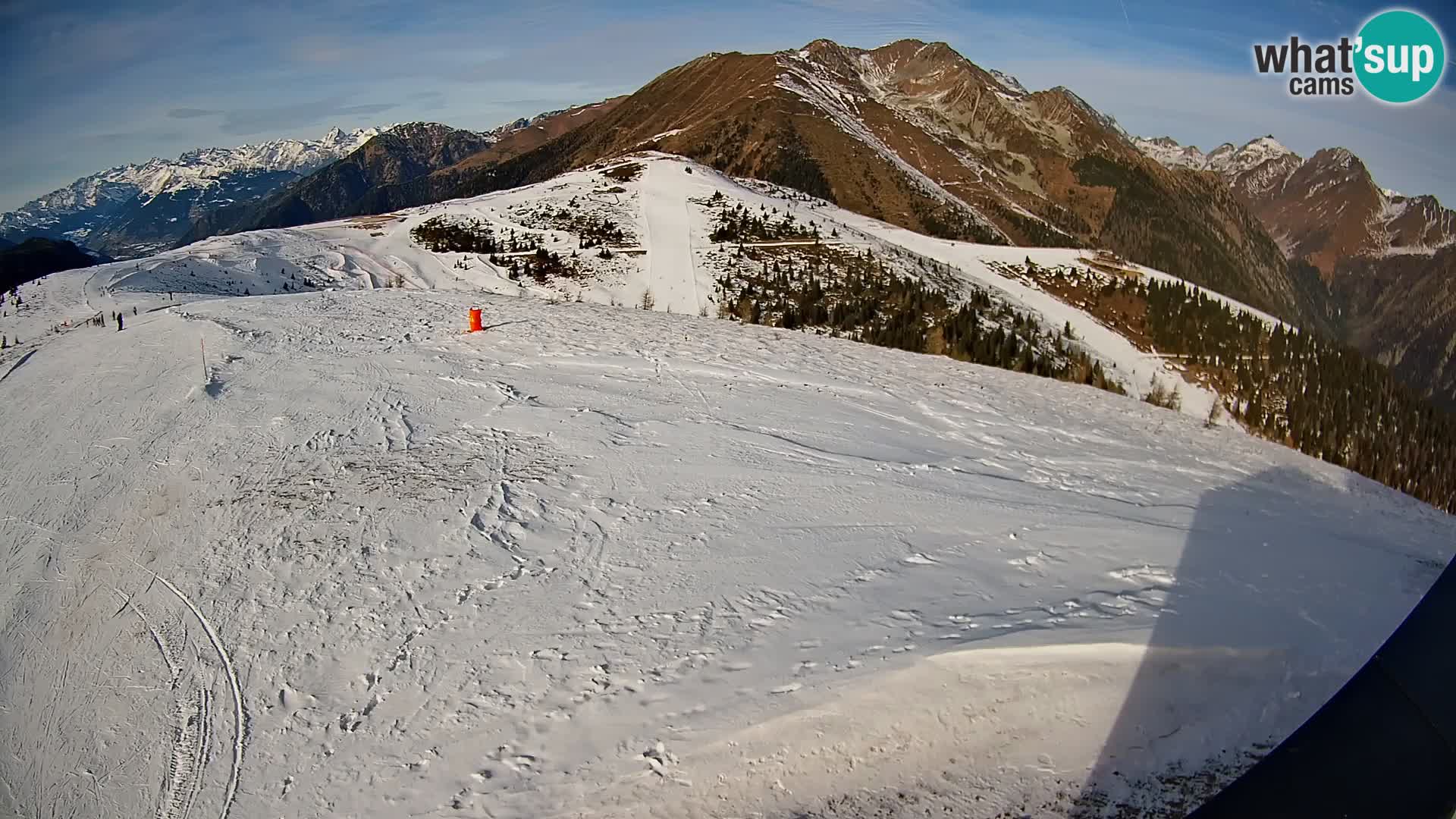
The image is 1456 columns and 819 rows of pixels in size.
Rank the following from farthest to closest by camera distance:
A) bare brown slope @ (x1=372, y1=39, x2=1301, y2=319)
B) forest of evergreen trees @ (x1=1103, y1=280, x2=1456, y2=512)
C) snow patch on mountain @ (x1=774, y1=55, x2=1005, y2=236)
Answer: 1. snow patch on mountain @ (x1=774, y1=55, x2=1005, y2=236)
2. bare brown slope @ (x1=372, y1=39, x2=1301, y2=319)
3. forest of evergreen trees @ (x1=1103, y1=280, x2=1456, y2=512)

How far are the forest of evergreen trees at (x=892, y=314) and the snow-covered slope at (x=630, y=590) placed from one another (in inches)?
377

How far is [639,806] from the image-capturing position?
15.5 feet

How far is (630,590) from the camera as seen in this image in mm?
6879

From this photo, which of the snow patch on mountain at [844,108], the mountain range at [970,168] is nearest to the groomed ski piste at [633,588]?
the mountain range at [970,168]

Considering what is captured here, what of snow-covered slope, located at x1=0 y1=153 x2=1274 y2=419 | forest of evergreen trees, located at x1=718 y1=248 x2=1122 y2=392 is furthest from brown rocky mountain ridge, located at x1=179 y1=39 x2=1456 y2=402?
forest of evergreen trees, located at x1=718 y1=248 x2=1122 y2=392

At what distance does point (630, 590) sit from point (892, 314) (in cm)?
2075

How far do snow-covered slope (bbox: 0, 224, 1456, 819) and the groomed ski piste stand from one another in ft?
0.12

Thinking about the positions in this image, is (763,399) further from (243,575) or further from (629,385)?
Answer: (243,575)

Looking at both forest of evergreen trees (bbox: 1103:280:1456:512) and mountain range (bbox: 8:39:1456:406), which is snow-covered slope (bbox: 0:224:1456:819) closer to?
forest of evergreen trees (bbox: 1103:280:1456:512)

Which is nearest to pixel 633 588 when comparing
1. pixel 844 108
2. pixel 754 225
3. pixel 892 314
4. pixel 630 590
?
pixel 630 590

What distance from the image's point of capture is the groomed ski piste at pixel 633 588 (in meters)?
4.91

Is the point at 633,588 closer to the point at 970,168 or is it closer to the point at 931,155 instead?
the point at 931,155

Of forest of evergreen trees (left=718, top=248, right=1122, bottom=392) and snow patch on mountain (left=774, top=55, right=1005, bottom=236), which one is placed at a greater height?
snow patch on mountain (left=774, top=55, right=1005, bottom=236)

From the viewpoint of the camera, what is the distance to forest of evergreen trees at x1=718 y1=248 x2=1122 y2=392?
22.5 m
